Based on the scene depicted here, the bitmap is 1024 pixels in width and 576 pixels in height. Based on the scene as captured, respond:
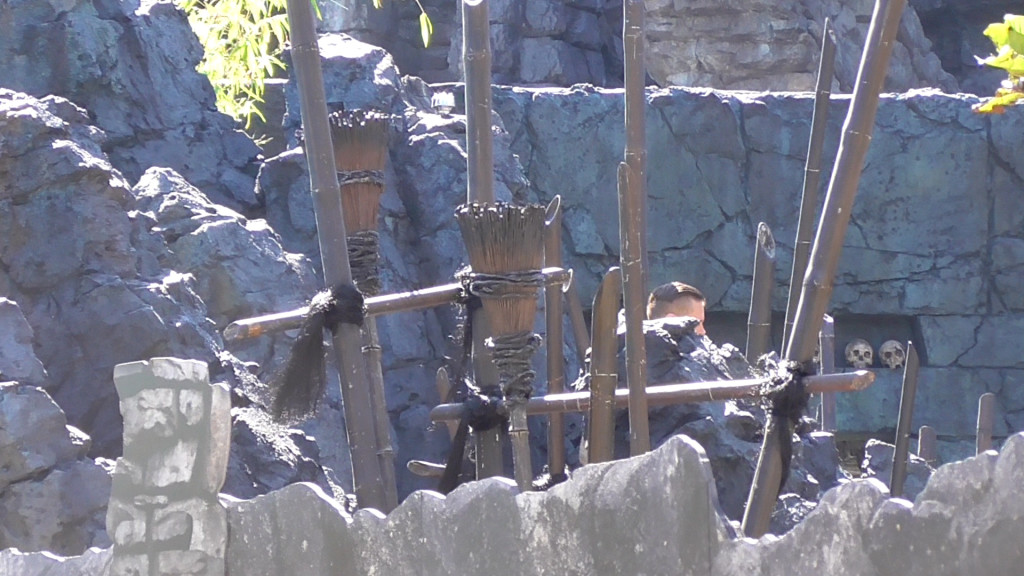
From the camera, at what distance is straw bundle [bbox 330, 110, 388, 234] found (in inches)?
139

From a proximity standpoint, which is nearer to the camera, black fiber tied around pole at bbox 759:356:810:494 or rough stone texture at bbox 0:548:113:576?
rough stone texture at bbox 0:548:113:576

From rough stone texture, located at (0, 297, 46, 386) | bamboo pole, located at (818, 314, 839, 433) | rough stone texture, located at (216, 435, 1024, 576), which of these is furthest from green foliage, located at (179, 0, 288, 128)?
rough stone texture, located at (216, 435, 1024, 576)

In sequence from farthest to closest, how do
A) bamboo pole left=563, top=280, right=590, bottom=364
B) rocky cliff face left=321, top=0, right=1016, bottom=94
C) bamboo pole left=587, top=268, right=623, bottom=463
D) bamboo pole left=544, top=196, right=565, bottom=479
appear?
rocky cliff face left=321, top=0, right=1016, bottom=94 → bamboo pole left=563, top=280, right=590, bottom=364 → bamboo pole left=544, top=196, right=565, bottom=479 → bamboo pole left=587, top=268, right=623, bottom=463

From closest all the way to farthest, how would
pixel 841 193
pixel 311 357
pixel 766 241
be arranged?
1. pixel 841 193
2. pixel 311 357
3. pixel 766 241

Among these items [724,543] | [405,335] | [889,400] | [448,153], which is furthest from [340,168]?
[889,400]

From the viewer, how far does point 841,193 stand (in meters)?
2.92

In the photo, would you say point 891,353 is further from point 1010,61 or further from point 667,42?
point 1010,61

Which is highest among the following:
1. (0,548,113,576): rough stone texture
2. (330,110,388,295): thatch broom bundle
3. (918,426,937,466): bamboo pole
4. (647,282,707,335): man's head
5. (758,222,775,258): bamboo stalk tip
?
(330,110,388,295): thatch broom bundle

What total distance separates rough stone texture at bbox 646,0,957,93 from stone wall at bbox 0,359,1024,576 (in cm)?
1290

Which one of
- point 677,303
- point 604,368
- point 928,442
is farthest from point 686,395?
point 928,442

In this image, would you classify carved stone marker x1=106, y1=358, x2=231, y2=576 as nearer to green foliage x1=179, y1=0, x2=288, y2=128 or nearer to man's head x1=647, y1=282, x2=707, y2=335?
man's head x1=647, y1=282, x2=707, y2=335

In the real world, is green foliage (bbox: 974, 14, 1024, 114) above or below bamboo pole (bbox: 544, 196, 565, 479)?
above

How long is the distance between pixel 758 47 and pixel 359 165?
11.9 meters

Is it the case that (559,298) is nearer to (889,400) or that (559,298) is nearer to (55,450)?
(55,450)
